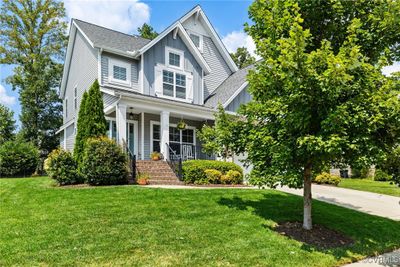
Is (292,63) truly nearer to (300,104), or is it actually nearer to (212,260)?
(300,104)

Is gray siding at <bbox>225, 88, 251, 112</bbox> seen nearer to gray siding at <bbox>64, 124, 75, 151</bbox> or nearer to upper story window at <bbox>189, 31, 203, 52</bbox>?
upper story window at <bbox>189, 31, 203, 52</bbox>

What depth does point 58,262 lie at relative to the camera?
4.90m

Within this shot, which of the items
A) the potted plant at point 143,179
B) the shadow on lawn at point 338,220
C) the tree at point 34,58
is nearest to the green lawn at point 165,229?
the shadow on lawn at point 338,220

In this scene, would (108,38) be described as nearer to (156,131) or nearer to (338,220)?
(156,131)

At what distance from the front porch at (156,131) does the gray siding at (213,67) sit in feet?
9.73

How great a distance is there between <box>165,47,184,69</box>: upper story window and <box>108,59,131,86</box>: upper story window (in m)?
2.25

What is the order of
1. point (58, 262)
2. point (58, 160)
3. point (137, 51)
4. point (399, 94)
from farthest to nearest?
point (137, 51) → point (58, 160) → point (399, 94) → point (58, 262)

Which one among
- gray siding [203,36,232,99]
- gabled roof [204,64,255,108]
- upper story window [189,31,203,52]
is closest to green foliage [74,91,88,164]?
gabled roof [204,64,255,108]

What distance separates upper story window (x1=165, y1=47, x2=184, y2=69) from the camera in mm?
17781

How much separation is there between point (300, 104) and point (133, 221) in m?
4.15

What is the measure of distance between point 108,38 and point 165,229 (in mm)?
14313

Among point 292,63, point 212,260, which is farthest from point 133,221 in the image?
point 292,63

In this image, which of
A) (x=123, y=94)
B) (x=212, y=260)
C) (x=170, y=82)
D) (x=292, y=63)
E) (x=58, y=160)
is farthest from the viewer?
(x=170, y=82)

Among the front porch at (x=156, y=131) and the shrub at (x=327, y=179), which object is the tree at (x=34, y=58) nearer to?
the front porch at (x=156, y=131)
